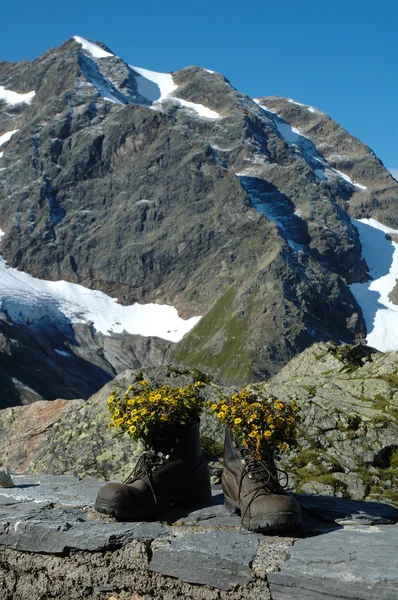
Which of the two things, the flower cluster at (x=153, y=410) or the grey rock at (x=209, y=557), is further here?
the flower cluster at (x=153, y=410)

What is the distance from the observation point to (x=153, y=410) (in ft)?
25.1

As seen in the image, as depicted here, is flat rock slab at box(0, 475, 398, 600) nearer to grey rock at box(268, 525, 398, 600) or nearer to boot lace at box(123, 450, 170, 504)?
grey rock at box(268, 525, 398, 600)

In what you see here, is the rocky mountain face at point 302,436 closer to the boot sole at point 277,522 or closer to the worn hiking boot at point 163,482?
the worn hiking boot at point 163,482

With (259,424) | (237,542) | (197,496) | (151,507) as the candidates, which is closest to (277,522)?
(237,542)

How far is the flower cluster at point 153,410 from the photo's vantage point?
7.57 m

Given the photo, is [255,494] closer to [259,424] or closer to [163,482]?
[259,424]

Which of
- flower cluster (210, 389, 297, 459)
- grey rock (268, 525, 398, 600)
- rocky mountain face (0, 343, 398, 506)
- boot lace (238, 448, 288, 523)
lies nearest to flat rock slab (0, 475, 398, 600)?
grey rock (268, 525, 398, 600)

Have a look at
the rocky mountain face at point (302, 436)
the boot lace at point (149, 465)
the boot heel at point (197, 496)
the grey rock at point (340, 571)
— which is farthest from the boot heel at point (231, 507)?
the rocky mountain face at point (302, 436)

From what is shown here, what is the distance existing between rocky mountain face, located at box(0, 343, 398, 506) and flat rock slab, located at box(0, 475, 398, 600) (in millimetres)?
2780

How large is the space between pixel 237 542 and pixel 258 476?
95 centimetres

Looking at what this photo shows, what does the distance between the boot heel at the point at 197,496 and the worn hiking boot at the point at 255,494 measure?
0.47 metres

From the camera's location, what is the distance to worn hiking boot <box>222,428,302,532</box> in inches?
251

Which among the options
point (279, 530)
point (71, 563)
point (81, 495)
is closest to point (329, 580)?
point (279, 530)

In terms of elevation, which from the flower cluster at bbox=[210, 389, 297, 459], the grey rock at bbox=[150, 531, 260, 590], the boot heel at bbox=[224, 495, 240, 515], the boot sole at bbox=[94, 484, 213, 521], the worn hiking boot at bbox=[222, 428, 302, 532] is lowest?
the grey rock at bbox=[150, 531, 260, 590]
